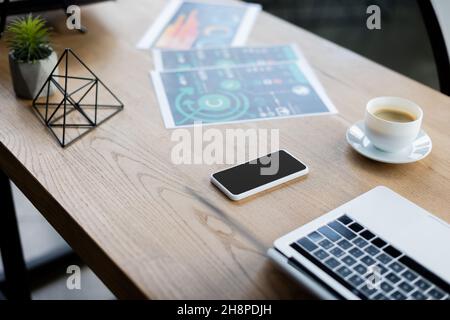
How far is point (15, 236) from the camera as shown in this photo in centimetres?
129

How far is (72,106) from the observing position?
0.97 metres

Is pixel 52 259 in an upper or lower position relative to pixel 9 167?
lower

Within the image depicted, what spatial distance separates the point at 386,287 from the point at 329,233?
10 cm

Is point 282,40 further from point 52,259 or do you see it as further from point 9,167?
point 52,259

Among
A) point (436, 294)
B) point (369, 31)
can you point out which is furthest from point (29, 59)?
point (369, 31)

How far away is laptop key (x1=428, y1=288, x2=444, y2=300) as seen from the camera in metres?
0.60

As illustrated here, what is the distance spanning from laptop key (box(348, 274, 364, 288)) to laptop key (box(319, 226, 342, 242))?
0.07m

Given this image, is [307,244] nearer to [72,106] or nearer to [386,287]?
[386,287]

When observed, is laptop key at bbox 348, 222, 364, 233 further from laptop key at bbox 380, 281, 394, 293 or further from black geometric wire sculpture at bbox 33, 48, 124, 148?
black geometric wire sculpture at bbox 33, 48, 124, 148

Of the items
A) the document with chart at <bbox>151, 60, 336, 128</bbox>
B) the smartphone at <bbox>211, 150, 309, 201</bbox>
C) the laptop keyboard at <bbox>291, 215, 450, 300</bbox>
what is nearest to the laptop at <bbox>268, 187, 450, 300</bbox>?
the laptop keyboard at <bbox>291, 215, 450, 300</bbox>

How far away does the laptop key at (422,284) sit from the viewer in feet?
2.01

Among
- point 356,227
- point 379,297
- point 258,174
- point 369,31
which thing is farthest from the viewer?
point 369,31

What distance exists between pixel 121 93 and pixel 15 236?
0.51 m
